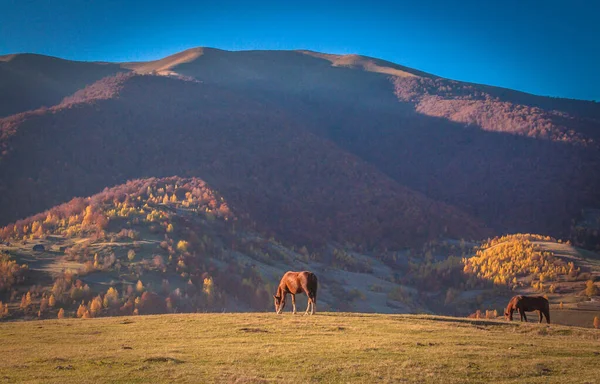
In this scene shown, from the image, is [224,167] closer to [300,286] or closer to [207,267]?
[207,267]

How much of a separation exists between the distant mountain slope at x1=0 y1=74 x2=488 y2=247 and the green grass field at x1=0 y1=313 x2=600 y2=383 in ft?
278

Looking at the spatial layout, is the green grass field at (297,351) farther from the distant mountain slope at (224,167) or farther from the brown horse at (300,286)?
the distant mountain slope at (224,167)

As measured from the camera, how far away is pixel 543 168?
561ft

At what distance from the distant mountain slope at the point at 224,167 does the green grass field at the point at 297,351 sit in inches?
3332

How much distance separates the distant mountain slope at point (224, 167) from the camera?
124562mm

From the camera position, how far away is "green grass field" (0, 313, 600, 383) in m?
16.1

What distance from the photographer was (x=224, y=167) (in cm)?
13912

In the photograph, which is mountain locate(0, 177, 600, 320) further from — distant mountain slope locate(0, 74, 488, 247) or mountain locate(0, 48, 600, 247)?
mountain locate(0, 48, 600, 247)

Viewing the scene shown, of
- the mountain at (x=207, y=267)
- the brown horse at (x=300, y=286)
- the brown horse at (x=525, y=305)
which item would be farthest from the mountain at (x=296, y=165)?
the brown horse at (x=300, y=286)

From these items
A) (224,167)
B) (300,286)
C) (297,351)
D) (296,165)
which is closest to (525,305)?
(300,286)

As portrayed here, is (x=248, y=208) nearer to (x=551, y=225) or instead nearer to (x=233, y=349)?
(x=551, y=225)

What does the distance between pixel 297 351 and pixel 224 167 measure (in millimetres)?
122208

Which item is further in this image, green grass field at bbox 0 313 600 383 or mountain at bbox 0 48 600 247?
mountain at bbox 0 48 600 247

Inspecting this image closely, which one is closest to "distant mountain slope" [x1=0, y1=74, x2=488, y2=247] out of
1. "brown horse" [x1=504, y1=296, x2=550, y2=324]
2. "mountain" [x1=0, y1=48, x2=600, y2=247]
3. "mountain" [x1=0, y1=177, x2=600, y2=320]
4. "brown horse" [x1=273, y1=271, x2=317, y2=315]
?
"mountain" [x1=0, y1=48, x2=600, y2=247]
